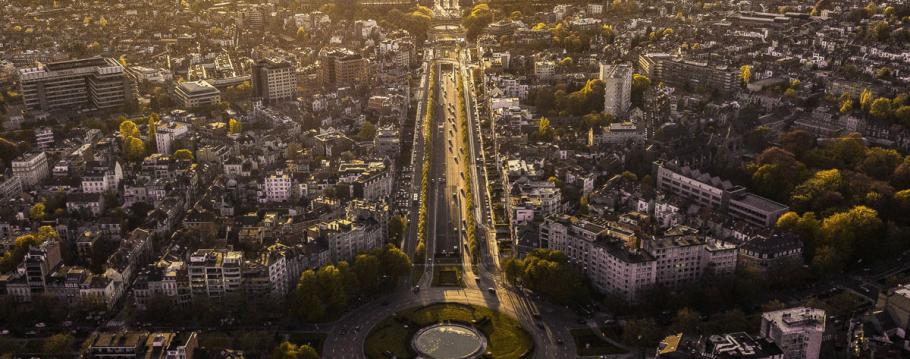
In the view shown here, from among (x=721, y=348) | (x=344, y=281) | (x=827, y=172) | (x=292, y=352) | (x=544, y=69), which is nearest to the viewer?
(x=721, y=348)

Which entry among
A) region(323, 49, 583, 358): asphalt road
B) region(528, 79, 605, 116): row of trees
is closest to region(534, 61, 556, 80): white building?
region(528, 79, 605, 116): row of trees

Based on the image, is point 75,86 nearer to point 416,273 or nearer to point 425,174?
point 425,174

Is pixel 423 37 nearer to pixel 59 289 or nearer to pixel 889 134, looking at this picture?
pixel 889 134

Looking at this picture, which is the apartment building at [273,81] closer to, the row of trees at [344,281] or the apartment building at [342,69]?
the apartment building at [342,69]

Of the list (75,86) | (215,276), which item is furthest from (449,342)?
(75,86)

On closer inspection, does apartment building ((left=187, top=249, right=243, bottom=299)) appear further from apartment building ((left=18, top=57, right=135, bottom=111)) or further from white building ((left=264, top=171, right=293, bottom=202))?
apartment building ((left=18, top=57, right=135, bottom=111))

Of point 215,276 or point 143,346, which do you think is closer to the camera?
point 143,346

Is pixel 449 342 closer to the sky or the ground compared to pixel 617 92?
closer to the ground
